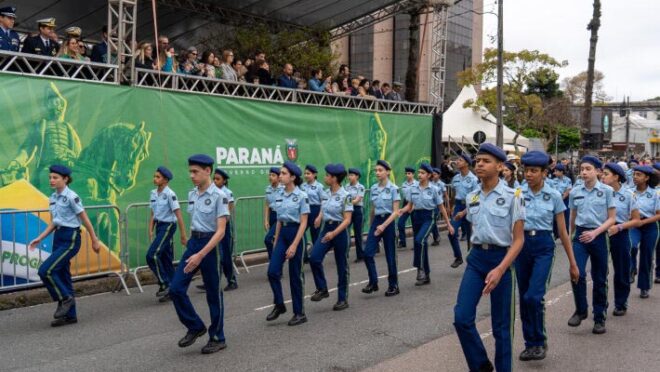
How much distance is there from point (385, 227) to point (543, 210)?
9.57 ft

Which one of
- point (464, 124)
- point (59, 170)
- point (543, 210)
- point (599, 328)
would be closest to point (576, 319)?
point (599, 328)

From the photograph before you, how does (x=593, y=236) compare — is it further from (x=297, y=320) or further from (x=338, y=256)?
(x=297, y=320)

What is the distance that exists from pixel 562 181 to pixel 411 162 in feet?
14.6

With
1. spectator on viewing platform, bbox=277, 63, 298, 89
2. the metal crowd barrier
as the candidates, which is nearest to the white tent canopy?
spectator on viewing platform, bbox=277, 63, 298, 89

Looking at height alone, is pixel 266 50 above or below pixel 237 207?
above

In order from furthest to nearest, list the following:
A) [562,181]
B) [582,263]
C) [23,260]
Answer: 1. [562,181]
2. [23,260]
3. [582,263]

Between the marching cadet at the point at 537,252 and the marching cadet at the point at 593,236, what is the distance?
0.81 meters

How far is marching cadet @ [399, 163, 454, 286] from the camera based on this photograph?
31.0 ft

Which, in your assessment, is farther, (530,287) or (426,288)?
(426,288)

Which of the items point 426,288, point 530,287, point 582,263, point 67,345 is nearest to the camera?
point 530,287

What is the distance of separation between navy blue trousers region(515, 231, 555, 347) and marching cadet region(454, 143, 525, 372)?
92cm

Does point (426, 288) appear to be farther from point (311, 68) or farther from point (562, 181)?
point (311, 68)

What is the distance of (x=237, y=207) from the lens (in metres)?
11.5

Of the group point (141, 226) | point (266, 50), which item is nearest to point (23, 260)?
point (141, 226)
